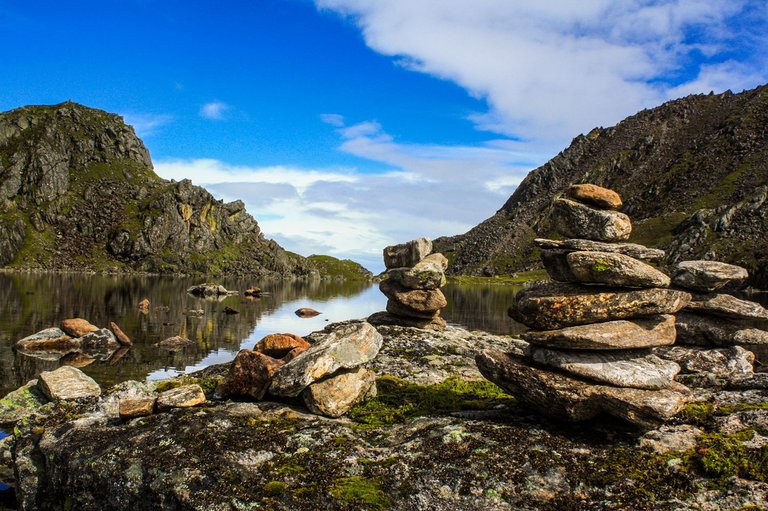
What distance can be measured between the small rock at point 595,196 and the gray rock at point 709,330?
15271 mm

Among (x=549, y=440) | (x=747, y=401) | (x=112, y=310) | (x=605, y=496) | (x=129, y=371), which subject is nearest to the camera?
(x=605, y=496)

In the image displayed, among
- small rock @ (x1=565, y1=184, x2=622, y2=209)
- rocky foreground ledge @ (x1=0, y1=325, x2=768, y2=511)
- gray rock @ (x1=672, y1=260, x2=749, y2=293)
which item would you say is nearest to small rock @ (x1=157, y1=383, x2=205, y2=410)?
rocky foreground ledge @ (x1=0, y1=325, x2=768, y2=511)

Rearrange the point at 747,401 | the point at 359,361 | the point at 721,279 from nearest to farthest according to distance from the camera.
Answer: the point at 747,401 → the point at 359,361 → the point at 721,279

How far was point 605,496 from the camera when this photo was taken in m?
11.6

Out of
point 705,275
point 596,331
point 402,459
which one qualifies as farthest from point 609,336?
point 705,275

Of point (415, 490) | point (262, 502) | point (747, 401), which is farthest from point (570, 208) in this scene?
point (262, 502)

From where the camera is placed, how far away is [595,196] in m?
19.0

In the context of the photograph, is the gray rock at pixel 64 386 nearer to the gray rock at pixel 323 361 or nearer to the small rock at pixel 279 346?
the small rock at pixel 279 346

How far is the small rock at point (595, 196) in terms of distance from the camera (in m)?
18.9

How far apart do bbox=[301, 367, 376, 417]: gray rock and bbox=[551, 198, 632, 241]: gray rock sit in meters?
9.30

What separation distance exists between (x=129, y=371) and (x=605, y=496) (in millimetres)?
40023

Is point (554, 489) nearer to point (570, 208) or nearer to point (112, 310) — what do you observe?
point (570, 208)

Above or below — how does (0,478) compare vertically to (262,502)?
below

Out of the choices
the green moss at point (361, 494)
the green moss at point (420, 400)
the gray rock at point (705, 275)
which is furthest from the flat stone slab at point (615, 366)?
the gray rock at point (705, 275)
